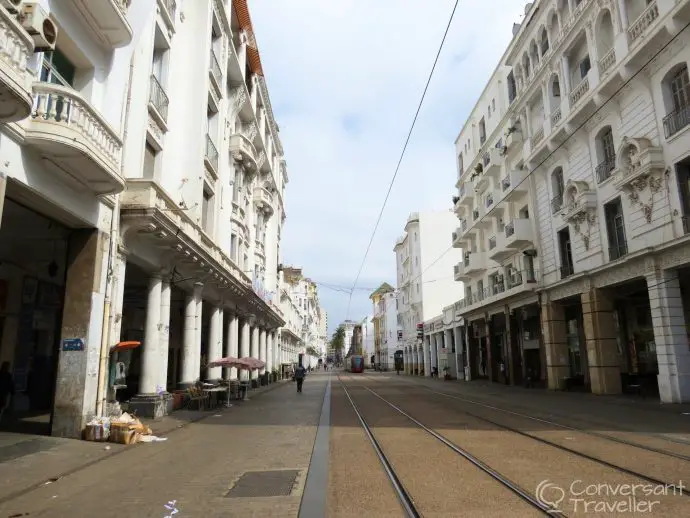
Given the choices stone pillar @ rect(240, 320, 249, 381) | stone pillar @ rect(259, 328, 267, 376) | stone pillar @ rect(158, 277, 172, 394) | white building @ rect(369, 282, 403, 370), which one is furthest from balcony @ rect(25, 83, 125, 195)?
white building @ rect(369, 282, 403, 370)

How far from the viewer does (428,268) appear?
59000 mm

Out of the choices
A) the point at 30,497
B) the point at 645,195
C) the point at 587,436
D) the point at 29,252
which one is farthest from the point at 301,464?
the point at 645,195

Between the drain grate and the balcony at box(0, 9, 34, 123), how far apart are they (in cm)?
608

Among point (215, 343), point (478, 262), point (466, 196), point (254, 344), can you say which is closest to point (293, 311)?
point (254, 344)

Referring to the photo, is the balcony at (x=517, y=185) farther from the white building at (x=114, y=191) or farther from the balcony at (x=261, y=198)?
the balcony at (x=261, y=198)

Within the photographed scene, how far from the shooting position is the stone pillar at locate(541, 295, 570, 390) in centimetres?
2616

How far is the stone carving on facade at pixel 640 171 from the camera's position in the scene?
17.5 m

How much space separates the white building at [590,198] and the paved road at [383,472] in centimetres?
797

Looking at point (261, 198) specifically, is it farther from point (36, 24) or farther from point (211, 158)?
point (36, 24)

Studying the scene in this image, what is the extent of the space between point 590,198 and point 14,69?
21675 millimetres

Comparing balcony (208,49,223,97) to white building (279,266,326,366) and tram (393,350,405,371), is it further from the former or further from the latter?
tram (393,350,405,371)

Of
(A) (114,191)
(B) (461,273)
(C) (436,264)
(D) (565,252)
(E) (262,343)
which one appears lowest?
(E) (262,343)

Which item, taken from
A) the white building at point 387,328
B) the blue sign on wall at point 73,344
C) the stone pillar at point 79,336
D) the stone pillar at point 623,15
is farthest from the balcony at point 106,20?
the white building at point 387,328

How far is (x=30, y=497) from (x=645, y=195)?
1995cm
